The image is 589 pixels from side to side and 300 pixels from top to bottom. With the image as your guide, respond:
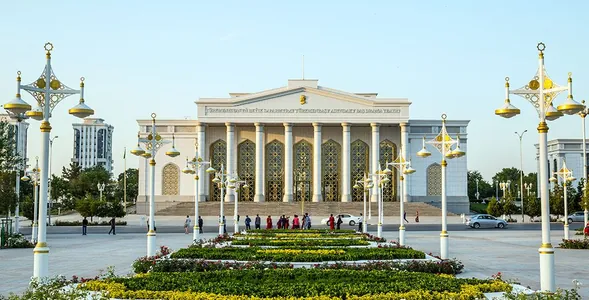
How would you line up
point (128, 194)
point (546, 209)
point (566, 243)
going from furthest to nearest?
point (128, 194) < point (566, 243) < point (546, 209)

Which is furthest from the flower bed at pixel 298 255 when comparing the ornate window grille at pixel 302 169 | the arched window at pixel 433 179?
the arched window at pixel 433 179

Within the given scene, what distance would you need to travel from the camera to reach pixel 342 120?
72.2 meters

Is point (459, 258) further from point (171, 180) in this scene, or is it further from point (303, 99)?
point (171, 180)

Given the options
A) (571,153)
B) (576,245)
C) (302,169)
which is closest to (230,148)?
(302,169)

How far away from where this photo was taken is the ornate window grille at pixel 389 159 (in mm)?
74750

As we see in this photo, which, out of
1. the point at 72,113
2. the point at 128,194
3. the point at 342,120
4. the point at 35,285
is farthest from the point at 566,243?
the point at 128,194

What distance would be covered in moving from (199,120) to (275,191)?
39.5 ft

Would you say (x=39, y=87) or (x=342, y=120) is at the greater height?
(x=342, y=120)

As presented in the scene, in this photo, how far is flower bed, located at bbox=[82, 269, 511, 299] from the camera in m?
11.1

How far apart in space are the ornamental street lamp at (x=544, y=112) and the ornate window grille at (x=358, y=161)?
6210cm

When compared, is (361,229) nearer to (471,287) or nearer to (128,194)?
(471,287)

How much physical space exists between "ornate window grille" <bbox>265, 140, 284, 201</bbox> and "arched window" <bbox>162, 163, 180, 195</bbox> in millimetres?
10367

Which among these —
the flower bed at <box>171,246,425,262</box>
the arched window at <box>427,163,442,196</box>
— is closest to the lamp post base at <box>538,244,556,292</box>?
the flower bed at <box>171,246,425,262</box>

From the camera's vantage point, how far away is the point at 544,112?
11930 millimetres
